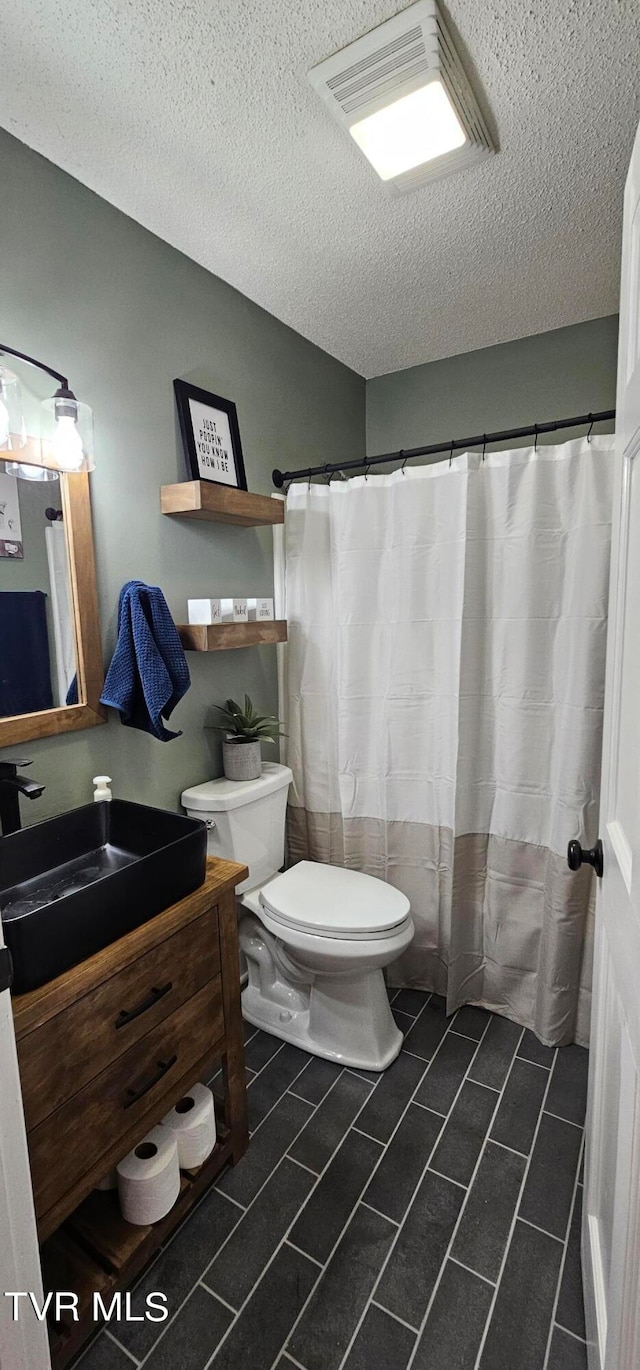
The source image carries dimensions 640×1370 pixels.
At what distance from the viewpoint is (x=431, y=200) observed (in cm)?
148

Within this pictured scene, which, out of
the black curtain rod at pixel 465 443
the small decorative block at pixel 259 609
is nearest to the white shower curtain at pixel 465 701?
the black curtain rod at pixel 465 443

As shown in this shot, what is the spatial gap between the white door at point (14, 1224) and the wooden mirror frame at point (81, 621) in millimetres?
685

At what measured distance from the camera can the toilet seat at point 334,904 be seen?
1.66m

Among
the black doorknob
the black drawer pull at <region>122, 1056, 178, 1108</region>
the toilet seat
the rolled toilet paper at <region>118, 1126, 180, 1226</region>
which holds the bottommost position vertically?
the rolled toilet paper at <region>118, 1126, 180, 1226</region>

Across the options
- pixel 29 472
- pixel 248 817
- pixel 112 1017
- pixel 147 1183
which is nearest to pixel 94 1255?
pixel 147 1183

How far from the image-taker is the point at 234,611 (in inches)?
70.8

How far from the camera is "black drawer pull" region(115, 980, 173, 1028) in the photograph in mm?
1130

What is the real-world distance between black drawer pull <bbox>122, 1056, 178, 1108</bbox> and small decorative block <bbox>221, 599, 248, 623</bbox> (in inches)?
43.4

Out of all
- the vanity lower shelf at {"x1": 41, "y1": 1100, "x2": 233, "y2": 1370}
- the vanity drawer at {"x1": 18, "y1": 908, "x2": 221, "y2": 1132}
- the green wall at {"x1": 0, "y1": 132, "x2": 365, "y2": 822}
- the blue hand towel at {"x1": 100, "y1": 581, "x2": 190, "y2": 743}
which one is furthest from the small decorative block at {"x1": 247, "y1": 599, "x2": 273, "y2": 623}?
the vanity lower shelf at {"x1": 41, "y1": 1100, "x2": 233, "y2": 1370}

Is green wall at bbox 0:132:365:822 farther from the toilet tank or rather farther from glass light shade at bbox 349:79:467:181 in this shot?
glass light shade at bbox 349:79:467:181

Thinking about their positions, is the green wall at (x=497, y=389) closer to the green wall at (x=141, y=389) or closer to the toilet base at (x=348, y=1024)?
the green wall at (x=141, y=389)

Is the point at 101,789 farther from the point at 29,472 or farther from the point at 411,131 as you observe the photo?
the point at 411,131

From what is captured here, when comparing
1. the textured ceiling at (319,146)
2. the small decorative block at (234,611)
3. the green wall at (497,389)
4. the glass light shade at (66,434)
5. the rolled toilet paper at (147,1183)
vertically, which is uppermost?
the textured ceiling at (319,146)

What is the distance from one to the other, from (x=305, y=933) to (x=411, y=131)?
6.33ft
